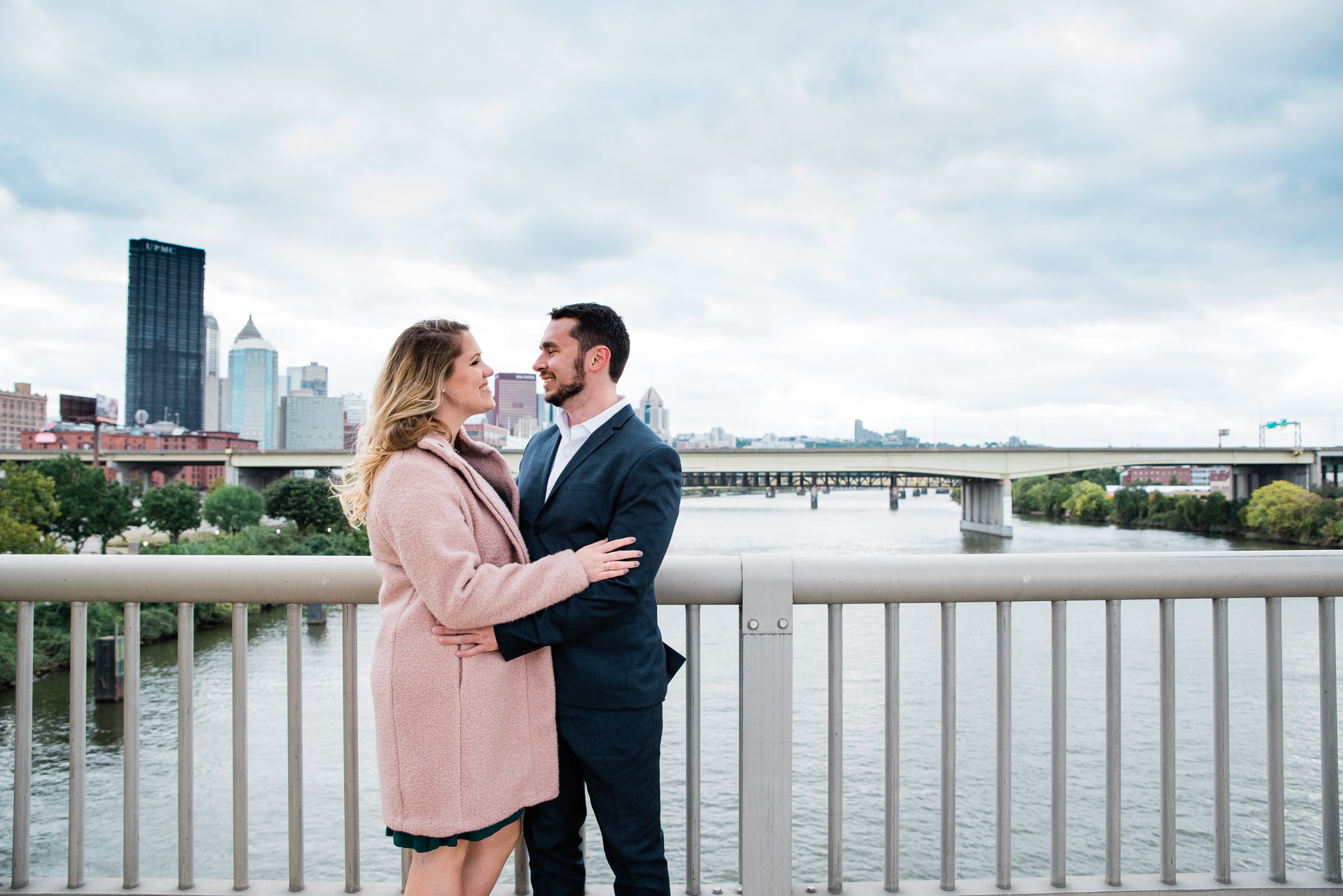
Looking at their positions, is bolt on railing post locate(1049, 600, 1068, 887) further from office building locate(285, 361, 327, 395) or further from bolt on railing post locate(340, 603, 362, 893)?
office building locate(285, 361, 327, 395)

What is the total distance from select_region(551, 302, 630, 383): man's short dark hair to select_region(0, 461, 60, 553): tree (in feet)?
91.5

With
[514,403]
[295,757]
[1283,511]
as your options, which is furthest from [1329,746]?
[1283,511]

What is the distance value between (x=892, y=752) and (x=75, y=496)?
44180mm

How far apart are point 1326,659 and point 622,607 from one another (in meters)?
1.88

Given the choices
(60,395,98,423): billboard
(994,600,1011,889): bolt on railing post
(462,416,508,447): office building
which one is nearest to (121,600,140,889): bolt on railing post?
(994,600,1011,889): bolt on railing post

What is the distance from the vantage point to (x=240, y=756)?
6.90ft

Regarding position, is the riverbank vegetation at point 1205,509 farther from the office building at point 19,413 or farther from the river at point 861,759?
the office building at point 19,413

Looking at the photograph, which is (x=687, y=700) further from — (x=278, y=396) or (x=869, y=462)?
(x=278, y=396)

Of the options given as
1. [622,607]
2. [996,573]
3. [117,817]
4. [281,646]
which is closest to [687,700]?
[622,607]

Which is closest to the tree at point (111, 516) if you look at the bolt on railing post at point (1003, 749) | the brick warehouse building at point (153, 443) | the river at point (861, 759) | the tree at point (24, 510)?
the tree at point (24, 510)

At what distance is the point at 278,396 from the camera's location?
18150 cm

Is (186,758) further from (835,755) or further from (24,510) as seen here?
(24,510)

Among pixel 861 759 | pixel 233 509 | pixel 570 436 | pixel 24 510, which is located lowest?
pixel 861 759

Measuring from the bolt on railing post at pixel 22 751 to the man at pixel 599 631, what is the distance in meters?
1.24
